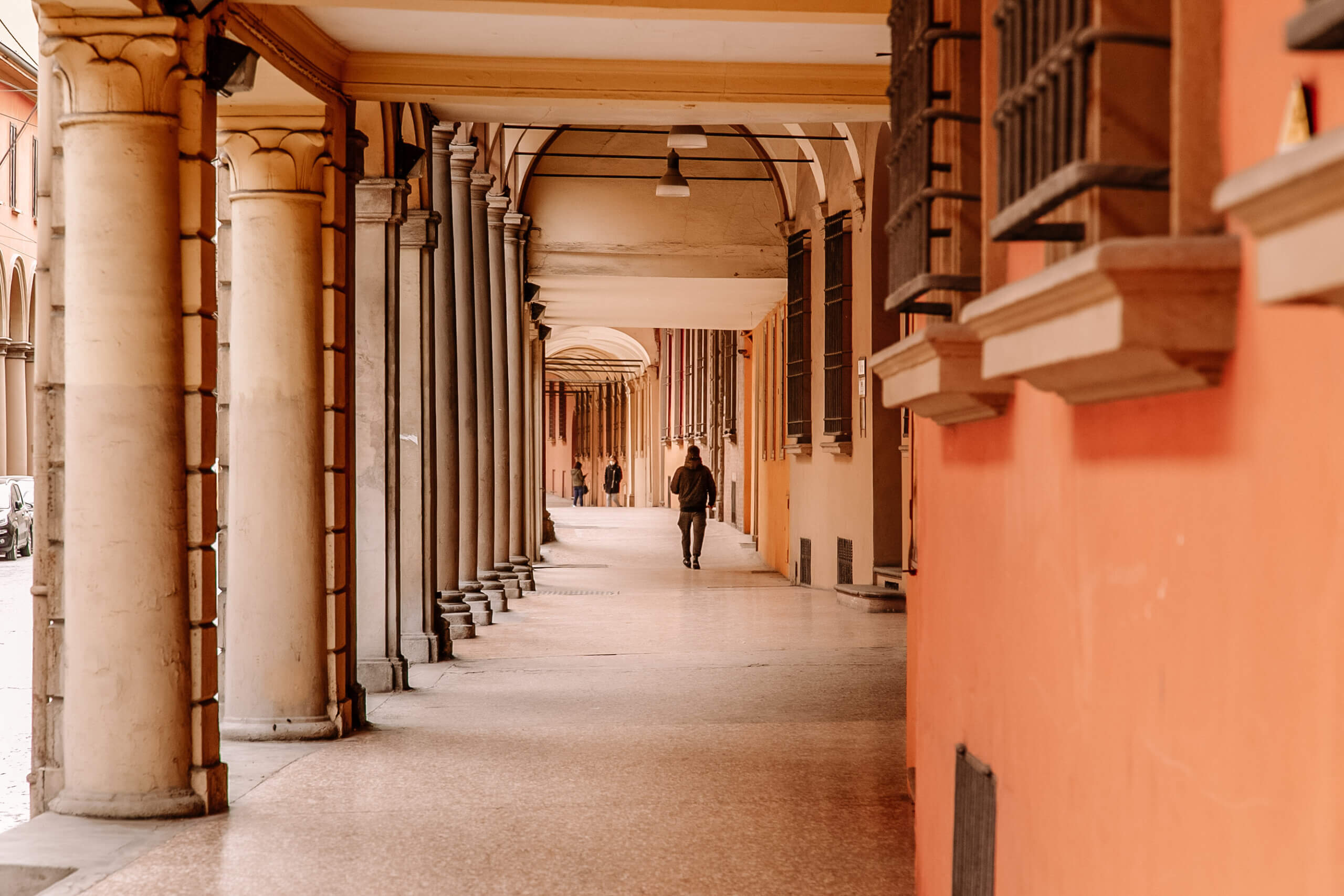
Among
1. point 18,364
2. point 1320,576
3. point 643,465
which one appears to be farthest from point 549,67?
point 643,465

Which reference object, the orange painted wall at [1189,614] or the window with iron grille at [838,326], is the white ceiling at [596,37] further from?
the window with iron grille at [838,326]

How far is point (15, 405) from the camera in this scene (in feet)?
104

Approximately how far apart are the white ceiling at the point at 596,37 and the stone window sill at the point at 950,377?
332 centimetres

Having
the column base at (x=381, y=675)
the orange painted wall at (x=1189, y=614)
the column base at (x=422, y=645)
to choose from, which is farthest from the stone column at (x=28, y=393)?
the orange painted wall at (x=1189, y=614)

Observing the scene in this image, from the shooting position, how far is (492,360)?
49.6ft

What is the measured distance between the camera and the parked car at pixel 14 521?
2122 centimetres

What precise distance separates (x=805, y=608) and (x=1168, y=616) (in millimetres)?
11832

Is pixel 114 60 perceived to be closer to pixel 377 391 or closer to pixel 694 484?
pixel 377 391

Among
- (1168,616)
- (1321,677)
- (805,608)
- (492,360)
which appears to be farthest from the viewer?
(492,360)

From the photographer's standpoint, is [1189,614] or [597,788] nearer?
[1189,614]

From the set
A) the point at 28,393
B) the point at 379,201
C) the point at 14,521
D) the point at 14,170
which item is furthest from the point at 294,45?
the point at 28,393

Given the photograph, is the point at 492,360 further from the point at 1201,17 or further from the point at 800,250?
the point at 1201,17

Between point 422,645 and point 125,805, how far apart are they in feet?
15.8

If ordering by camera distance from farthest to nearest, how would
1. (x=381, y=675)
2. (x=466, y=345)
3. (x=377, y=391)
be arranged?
(x=466, y=345) < (x=381, y=675) < (x=377, y=391)
